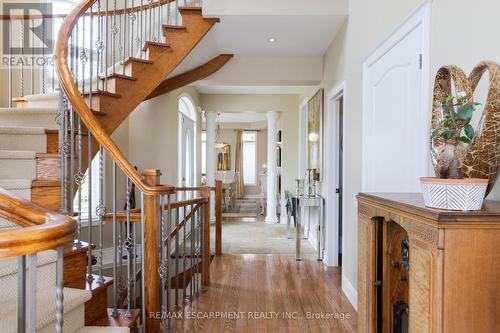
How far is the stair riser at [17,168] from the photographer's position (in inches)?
80.5

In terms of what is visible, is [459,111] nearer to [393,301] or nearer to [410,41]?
[393,301]

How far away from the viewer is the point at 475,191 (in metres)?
0.96

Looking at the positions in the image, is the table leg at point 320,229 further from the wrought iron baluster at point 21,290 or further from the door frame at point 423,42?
the wrought iron baluster at point 21,290

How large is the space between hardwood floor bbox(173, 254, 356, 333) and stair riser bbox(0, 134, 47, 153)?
1602mm

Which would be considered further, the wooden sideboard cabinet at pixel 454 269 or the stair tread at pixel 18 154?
the stair tread at pixel 18 154

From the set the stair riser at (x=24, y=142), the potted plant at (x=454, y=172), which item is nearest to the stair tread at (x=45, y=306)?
the stair riser at (x=24, y=142)

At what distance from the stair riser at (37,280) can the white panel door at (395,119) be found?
207 centimetres

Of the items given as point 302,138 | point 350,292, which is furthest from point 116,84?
point 302,138

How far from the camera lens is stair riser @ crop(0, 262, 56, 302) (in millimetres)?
1521

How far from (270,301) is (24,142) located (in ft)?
7.72

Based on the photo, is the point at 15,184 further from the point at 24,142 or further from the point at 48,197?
the point at 24,142

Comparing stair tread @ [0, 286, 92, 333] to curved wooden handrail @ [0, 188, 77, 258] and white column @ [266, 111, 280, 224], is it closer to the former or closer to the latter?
curved wooden handrail @ [0, 188, 77, 258]

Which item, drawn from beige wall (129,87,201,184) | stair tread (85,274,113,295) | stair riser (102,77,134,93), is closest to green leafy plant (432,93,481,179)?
stair tread (85,274,113,295)

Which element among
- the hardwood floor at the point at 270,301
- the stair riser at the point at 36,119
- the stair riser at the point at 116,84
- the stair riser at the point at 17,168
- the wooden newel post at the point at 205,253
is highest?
the stair riser at the point at 116,84
